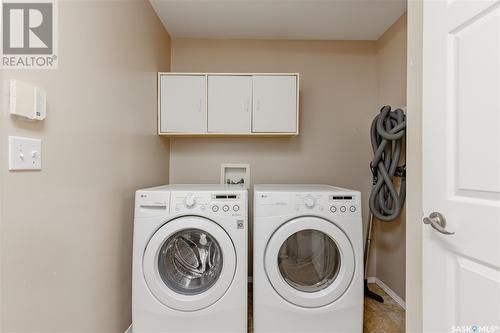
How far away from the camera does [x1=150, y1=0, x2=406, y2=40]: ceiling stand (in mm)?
2062

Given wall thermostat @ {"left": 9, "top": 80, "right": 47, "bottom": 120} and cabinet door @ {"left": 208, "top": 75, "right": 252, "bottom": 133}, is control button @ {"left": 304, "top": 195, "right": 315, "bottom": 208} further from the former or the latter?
wall thermostat @ {"left": 9, "top": 80, "right": 47, "bottom": 120}

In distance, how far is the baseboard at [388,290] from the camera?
216 centimetres

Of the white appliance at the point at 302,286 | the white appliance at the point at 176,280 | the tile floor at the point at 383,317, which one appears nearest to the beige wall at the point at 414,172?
the white appliance at the point at 302,286

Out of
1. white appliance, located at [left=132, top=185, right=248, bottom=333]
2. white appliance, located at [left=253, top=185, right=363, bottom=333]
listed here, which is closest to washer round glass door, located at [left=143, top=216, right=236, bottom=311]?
white appliance, located at [left=132, top=185, right=248, bottom=333]

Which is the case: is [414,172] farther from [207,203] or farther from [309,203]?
[207,203]

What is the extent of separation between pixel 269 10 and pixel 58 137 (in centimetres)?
179

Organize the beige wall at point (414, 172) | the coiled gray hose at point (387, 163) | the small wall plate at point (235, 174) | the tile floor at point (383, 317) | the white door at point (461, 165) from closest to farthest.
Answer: the white door at point (461, 165) → the beige wall at point (414, 172) → the tile floor at point (383, 317) → the coiled gray hose at point (387, 163) → the small wall plate at point (235, 174)

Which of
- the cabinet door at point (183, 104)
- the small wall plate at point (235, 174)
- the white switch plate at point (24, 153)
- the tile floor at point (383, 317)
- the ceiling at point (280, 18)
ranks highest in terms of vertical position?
the ceiling at point (280, 18)

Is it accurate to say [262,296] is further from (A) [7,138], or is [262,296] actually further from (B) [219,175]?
(A) [7,138]

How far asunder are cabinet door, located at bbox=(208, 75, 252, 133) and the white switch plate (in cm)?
135

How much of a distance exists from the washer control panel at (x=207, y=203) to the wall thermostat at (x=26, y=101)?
2.64ft

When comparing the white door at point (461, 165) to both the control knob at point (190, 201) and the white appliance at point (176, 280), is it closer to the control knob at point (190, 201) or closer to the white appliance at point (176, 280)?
the white appliance at point (176, 280)

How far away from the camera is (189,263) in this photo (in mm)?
1720

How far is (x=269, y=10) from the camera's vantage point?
7.01 ft
